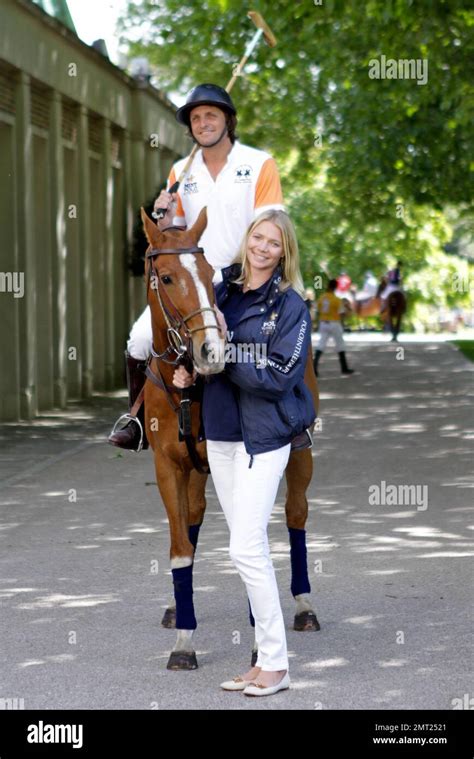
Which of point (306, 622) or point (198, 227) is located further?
point (306, 622)

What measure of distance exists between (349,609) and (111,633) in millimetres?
1331

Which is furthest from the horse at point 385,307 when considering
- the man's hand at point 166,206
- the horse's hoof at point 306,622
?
the man's hand at point 166,206

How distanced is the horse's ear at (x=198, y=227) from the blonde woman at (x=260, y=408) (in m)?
0.20

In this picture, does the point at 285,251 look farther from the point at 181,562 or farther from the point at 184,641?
the point at 184,641

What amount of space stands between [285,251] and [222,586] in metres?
2.90

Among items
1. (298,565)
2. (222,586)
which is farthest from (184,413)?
(222,586)

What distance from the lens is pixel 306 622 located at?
797cm

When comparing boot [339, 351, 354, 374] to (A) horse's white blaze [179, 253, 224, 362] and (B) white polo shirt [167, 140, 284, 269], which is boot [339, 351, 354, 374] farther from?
(A) horse's white blaze [179, 253, 224, 362]

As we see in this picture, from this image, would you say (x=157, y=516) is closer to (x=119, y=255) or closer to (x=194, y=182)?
(x=194, y=182)

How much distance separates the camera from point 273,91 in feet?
136

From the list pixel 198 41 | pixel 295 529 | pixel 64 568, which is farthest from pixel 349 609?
pixel 198 41

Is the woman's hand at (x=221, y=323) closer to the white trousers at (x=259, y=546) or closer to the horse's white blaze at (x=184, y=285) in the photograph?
the horse's white blaze at (x=184, y=285)

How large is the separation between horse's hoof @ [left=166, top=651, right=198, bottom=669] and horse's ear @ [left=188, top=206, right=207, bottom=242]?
1869 millimetres

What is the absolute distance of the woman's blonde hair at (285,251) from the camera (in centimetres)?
680
